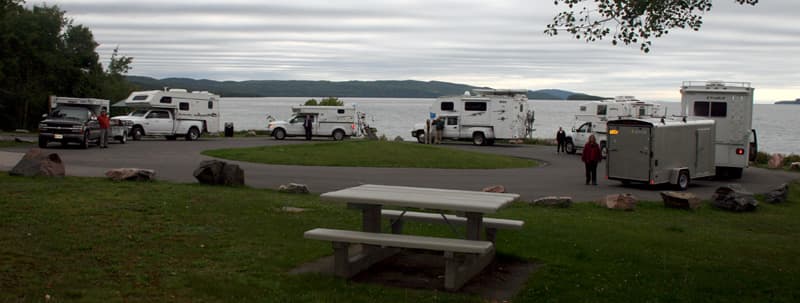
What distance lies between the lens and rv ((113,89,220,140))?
4131 centimetres

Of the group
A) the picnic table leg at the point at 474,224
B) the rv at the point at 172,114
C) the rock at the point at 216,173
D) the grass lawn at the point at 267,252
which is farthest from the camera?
the rv at the point at 172,114

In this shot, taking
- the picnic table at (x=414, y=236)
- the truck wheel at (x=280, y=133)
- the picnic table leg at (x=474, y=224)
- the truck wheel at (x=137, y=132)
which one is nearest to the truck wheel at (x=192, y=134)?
the truck wheel at (x=137, y=132)

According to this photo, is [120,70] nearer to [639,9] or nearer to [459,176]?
[459,176]

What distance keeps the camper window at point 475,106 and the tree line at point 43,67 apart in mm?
30729

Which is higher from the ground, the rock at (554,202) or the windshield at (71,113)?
the windshield at (71,113)

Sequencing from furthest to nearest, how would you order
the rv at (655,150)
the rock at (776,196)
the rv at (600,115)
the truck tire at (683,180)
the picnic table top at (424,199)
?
1. the rv at (600,115)
2. the truck tire at (683,180)
3. the rv at (655,150)
4. the rock at (776,196)
5. the picnic table top at (424,199)

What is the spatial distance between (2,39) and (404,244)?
49973 mm

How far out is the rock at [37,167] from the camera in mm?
15859

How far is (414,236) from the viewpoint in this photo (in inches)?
328

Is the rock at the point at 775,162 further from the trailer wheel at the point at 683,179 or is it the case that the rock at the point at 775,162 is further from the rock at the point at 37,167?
the rock at the point at 37,167

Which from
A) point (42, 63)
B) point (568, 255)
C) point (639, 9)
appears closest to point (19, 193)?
point (568, 255)

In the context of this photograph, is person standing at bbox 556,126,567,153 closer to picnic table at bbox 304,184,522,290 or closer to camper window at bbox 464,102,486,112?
camper window at bbox 464,102,486,112

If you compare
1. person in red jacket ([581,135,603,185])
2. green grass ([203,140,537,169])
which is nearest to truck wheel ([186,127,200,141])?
green grass ([203,140,537,169])

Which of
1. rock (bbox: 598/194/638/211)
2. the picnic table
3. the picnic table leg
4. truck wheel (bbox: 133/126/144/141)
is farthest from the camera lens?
truck wheel (bbox: 133/126/144/141)
